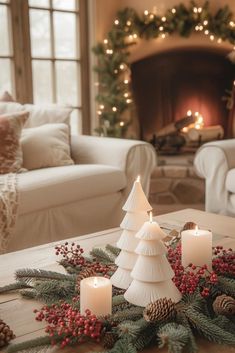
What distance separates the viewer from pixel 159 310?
3.15 ft

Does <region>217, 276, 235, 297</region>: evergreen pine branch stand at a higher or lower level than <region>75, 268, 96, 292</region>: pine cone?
lower

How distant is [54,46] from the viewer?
4027 millimetres

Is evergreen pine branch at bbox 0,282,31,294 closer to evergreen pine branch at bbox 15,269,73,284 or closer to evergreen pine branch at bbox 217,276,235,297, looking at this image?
evergreen pine branch at bbox 15,269,73,284

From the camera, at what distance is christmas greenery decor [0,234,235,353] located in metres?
0.92

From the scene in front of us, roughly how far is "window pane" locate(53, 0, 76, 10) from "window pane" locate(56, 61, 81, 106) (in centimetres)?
45

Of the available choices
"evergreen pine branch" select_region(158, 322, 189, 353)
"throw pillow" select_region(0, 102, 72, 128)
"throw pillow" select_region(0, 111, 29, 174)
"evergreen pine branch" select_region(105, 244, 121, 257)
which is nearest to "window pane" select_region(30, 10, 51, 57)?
"throw pillow" select_region(0, 102, 72, 128)

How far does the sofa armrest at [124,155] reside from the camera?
273cm

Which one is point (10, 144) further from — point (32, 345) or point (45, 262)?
point (32, 345)

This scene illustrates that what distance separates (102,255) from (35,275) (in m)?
0.22

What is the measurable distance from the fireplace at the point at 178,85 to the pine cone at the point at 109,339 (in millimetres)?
3550

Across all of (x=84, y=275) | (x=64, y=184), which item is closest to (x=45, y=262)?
(x=84, y=275)

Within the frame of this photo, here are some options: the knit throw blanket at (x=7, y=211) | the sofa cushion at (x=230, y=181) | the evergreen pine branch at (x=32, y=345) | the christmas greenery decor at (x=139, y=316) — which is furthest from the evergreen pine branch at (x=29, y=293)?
the sofa cushion at (x=230, y=181)

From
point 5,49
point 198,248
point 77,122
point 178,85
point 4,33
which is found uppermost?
point 4,33

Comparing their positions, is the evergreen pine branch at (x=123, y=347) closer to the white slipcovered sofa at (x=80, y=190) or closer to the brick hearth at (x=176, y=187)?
A: the white slipcovered sofa at (x=80, y=190)
